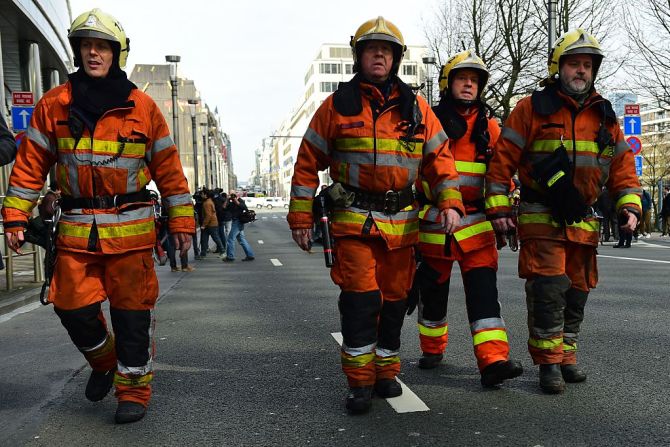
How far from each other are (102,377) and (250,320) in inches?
122

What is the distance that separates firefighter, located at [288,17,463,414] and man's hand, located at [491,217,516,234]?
0.30 m

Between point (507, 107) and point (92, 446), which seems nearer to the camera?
point (92, 446)

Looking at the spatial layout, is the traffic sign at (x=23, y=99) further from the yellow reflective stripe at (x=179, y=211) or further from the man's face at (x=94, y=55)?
the yellow reflective stripe at (x=179, y=211)

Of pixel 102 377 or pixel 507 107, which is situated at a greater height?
pixel 507 107

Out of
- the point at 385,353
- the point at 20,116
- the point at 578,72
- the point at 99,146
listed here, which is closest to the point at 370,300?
the point at 385,353

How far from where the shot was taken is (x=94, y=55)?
360 cm

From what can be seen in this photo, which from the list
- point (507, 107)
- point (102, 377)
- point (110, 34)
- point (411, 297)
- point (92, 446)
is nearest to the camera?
point (92, 446)

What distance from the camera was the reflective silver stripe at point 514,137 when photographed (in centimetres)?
402

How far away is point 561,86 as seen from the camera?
13.1 feet

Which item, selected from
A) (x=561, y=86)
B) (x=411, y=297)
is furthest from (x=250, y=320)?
(x=561, y=86)

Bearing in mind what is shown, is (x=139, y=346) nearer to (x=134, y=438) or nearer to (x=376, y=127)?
(x=134, y=438)

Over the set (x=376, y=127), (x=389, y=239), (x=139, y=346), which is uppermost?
(x=376, y=127)

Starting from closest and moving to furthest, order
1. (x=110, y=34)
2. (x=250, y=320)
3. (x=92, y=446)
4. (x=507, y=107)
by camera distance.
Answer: (x=92, y=446), (x=110, y=34), (x=250, y=320), (x=507, y=107)

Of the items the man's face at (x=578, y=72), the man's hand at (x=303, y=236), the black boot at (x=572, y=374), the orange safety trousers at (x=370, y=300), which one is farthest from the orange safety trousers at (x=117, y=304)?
the man's face at (x=578, y=72)
